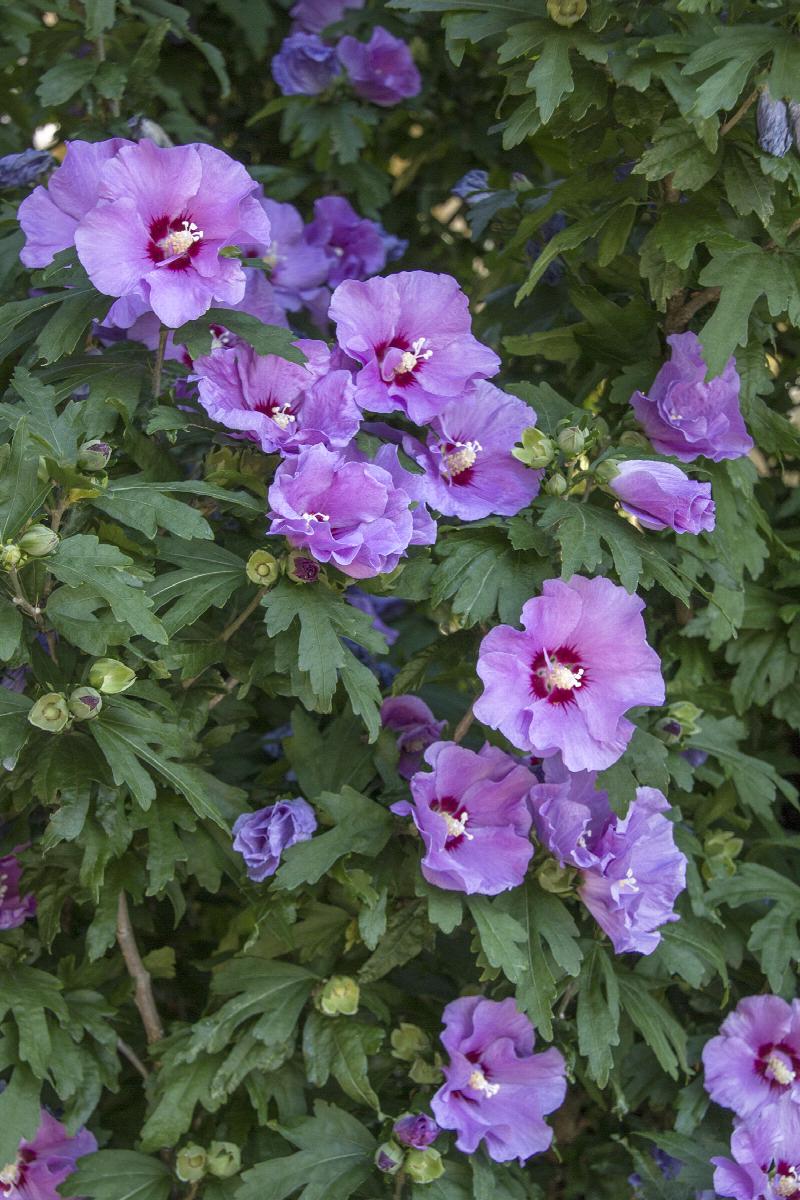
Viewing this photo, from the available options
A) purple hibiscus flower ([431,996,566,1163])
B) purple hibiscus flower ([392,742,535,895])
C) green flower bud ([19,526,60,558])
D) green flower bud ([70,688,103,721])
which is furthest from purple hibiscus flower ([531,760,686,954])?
Answer: green flower bud ([19,526,60,558])

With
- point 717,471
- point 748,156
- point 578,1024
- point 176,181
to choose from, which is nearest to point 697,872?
point 578,1024

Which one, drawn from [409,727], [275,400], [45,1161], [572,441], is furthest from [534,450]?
[45,1161]

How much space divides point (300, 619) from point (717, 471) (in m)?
0.66

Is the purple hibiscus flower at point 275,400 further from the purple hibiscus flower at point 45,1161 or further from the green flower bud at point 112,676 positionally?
the purple hibiscus flower at point 45,1161

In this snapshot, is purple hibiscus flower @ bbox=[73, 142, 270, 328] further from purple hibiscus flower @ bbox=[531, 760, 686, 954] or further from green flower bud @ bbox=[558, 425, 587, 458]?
purple hibiscus flower @ bbox=[531, 760, 686, 954]

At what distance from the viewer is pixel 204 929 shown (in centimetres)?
218

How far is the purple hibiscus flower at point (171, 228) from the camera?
4.28 ft

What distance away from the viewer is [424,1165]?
1.51 meters

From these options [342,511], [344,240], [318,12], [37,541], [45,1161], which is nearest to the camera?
[37,541]

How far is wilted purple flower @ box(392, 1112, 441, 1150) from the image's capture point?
151cm

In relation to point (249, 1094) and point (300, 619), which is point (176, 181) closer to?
point (300, 619)

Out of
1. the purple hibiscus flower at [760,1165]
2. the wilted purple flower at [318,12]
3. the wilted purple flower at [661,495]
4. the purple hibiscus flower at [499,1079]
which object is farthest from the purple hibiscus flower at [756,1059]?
the wilted purple flower at [318,12]

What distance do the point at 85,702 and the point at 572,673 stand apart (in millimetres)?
515

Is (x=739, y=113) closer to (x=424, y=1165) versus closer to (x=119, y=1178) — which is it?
(x=424, y=1165)
